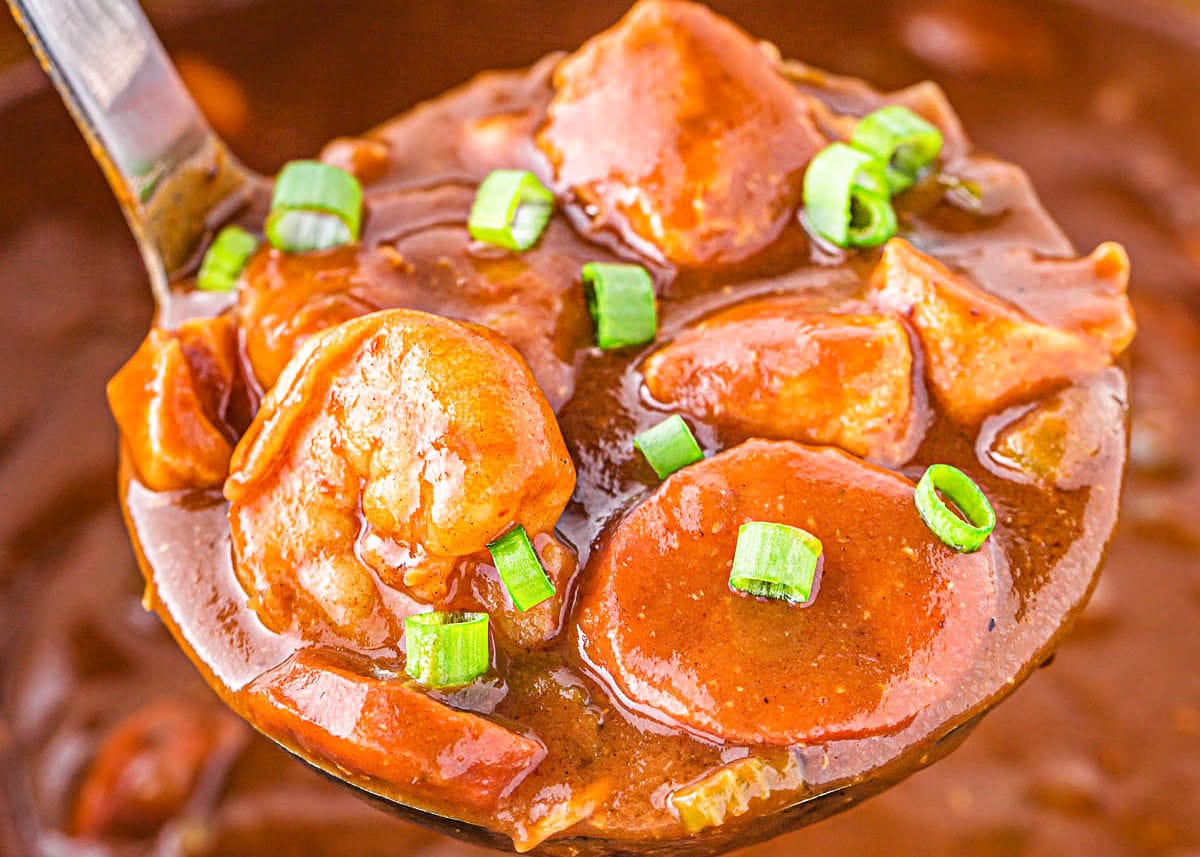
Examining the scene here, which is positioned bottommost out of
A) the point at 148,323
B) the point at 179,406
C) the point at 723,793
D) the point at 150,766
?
the point at 150,766

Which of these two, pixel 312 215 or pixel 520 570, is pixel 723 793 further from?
pixel 312 215

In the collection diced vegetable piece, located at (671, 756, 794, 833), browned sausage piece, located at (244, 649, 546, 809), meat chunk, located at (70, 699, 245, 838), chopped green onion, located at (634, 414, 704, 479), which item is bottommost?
meat chunk, located at (70, 699, 245, 838)

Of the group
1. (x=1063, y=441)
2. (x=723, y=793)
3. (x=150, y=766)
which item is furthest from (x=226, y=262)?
(x=150, y=766)

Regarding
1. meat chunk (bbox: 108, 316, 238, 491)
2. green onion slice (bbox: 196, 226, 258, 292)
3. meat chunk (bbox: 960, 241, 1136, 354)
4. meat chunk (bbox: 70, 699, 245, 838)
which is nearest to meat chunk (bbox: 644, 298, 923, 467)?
meat chunk (bbox: 960, 241, 1136, 354)

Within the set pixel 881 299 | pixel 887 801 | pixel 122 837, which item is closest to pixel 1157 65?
pixel 881 299

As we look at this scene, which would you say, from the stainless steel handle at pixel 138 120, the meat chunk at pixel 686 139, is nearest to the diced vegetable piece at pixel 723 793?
the meat chunk at pixel 686 139

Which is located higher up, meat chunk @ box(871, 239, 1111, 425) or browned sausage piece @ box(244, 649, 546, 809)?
meat chunk @ box(871, 239, 1111, 425)

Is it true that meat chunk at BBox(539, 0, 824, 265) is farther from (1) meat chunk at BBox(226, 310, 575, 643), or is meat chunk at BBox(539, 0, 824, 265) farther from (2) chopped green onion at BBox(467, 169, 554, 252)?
(1) meat chunk at BBox(226, 310, 575, 643)
